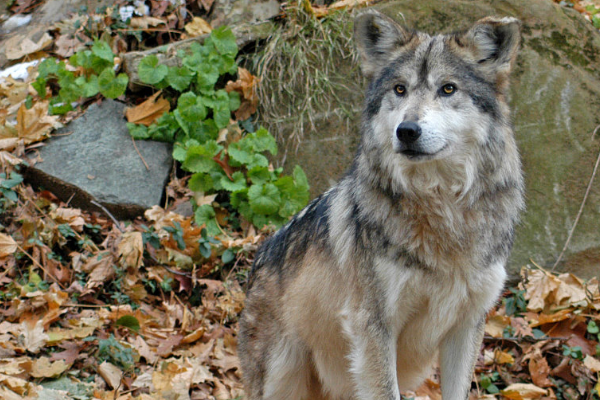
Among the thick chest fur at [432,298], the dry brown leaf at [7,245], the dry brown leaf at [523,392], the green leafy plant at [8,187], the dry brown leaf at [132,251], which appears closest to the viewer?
the thick chest fur at [432,298]

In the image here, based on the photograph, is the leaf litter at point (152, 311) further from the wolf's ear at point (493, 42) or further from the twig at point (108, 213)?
Result: the wolf's ear at point (493, 42)

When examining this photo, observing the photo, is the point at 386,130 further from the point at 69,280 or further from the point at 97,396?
the point at 69,280

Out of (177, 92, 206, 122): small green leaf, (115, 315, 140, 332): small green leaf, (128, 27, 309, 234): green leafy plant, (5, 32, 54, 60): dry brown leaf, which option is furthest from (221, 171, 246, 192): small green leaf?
(5, 32, 54, 60): dry brown leaf

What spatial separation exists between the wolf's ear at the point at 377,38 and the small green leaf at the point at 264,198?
231 cm

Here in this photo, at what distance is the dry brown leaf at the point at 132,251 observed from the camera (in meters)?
5.16

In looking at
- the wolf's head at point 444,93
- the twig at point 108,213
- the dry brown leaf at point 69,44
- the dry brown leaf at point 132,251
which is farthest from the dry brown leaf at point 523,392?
the dry brown leaf at point 69,44

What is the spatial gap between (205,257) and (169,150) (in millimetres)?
1341

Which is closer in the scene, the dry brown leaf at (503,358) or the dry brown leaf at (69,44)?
the dry brown leaf at (503,358)

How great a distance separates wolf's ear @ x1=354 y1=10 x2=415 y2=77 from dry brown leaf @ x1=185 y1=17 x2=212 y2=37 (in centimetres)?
377

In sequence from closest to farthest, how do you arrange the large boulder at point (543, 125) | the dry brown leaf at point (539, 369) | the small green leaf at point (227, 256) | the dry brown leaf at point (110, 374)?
the dry brown leaf at point (110, 374)
the dry brown leaf at point (539, 369)
the small green leaf at point (227, 256)
the large boulder at point (543, 125)

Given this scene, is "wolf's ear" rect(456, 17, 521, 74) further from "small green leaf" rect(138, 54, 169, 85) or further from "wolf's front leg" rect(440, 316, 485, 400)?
"small green leaf" rect(138, 54, 169, 85)

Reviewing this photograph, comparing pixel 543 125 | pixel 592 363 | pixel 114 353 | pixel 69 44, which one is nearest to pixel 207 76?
pixel 69 44

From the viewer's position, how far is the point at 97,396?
3984mm

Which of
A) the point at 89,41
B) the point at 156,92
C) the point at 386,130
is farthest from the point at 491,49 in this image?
the point at 89,41
